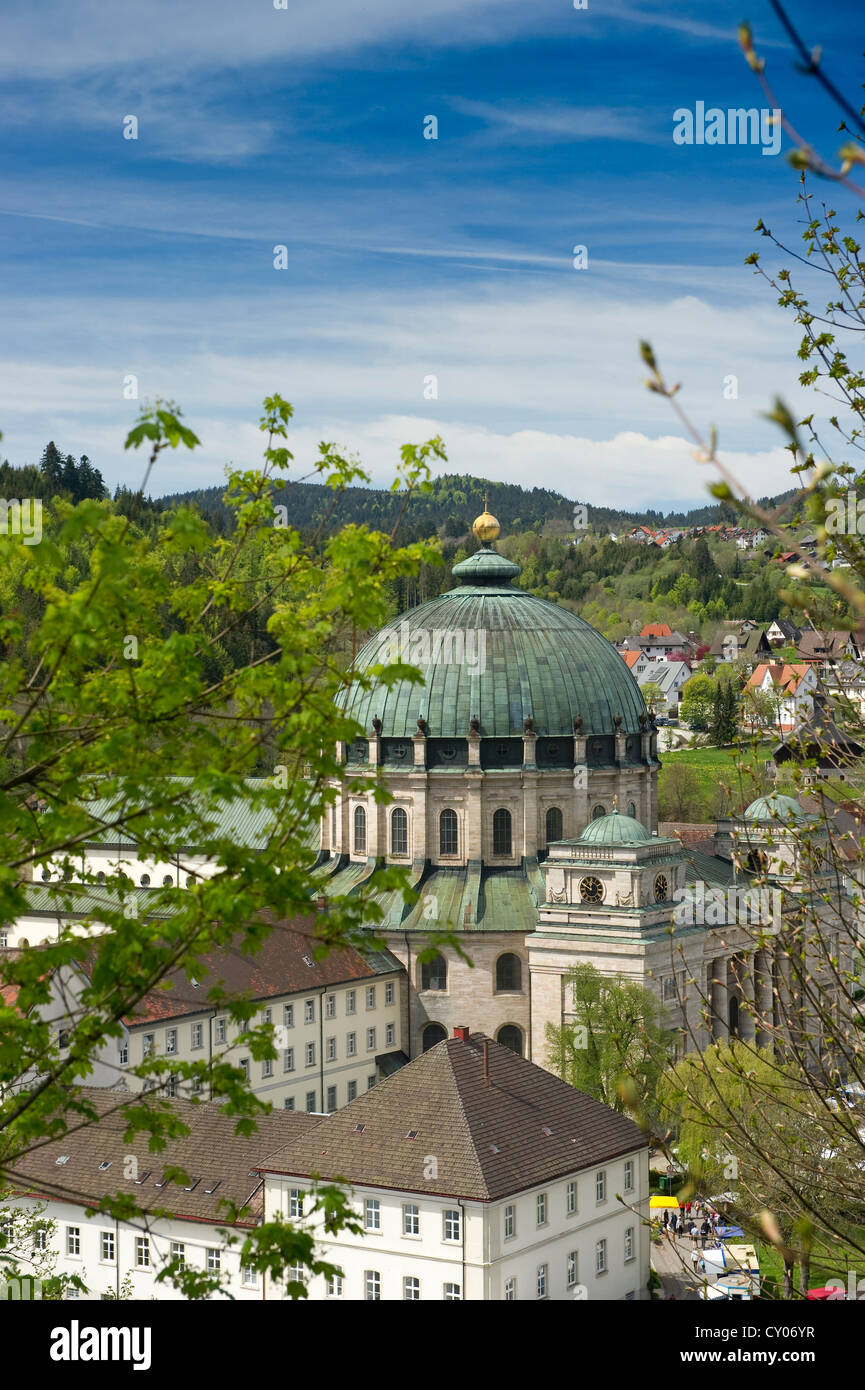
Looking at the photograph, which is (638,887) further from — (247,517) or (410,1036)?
(247,517)

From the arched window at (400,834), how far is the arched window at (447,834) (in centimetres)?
175

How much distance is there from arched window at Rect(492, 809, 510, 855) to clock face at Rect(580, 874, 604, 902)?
24.6 feet

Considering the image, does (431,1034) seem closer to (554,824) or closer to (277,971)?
(277,971)

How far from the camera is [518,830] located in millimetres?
77562

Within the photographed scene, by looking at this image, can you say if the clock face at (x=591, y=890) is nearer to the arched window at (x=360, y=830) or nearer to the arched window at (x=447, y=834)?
the arched window at (x=447, y=834)

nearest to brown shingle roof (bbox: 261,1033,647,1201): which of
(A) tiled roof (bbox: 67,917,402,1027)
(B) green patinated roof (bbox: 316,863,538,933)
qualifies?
(A) tiled roof (bbox: 67,917,402,1027)

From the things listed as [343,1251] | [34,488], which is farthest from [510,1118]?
[34,488]

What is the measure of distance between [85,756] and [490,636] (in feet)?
226

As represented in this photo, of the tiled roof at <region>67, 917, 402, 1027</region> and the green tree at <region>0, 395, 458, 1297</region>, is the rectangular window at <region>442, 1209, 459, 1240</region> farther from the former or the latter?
the green tree at <region>0, 395, 458, 1297</region>

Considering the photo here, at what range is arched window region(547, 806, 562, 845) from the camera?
256 ft

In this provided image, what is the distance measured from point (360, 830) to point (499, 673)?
10.6 m

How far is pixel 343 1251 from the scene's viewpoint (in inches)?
1729

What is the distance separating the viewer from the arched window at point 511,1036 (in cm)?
7319

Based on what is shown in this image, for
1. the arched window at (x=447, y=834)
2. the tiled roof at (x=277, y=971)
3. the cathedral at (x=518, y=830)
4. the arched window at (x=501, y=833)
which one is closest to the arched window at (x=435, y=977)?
the cathedral at (x=518, y=830)
